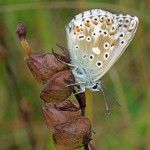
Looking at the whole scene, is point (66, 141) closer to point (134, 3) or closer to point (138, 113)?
point (138, 113)

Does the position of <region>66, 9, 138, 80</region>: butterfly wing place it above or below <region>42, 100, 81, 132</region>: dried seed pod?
above

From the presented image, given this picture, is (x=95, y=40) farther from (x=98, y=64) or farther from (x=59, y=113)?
(x=59, y=113)

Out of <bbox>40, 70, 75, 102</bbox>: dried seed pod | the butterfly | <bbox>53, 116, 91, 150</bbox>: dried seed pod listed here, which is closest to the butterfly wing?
the butterfly

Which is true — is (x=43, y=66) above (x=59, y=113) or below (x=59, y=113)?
above

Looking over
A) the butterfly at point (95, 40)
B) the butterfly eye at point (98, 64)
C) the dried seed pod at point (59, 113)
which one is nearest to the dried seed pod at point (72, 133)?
the dried seed pod at point (59, 113)

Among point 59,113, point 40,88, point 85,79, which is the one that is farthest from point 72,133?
point 40,88

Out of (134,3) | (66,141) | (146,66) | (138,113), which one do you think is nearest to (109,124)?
(138,113)

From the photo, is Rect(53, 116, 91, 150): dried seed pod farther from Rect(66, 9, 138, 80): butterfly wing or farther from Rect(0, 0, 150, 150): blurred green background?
Rect(0, 0, 150, 150): blurred green background
